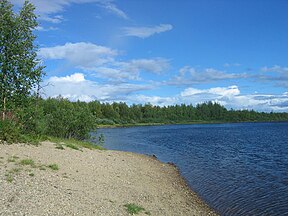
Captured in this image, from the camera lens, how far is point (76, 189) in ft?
44.9

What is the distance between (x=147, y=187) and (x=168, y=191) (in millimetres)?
1468

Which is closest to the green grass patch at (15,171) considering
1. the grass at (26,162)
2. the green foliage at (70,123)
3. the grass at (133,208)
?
the grass at (26,162)

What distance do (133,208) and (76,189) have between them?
295 cm

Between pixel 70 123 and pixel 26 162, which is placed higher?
pixel 70 123

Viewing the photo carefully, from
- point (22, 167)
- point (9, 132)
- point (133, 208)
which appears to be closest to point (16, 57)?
point (9, 132)

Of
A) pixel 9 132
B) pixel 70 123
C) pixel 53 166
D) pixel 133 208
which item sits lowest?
pixel 133 208

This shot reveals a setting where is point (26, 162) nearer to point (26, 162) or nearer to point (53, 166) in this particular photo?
point (26, 162)

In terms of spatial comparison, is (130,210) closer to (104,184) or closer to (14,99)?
(104,184)

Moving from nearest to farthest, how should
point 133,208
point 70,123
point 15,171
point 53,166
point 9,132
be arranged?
point 133,208, point 15,171, point 53,166, point 9,132, point 70,123

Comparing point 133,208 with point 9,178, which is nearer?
point 133,208

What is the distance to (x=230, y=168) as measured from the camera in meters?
30.3

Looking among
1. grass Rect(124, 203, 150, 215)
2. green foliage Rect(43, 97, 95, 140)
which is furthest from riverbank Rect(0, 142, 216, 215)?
green foliage Rect(43, 97, 95, 140)

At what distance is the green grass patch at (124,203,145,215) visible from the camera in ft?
40.5

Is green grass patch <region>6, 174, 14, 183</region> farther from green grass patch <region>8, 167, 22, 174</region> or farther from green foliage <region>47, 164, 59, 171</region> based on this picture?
green foliage <region>47, 164, 59, 171</region>
